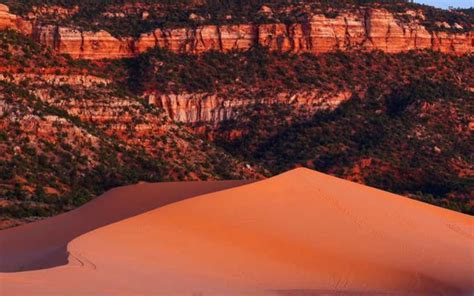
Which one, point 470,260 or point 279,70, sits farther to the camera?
point 279,70

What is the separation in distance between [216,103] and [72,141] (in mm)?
23754

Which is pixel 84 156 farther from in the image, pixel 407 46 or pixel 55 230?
pixel 407 46

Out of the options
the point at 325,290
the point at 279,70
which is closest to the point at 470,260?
the point at 325,290

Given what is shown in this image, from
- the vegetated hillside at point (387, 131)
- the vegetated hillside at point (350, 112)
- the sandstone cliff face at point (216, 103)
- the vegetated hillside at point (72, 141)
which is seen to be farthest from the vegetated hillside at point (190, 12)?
the vegetated hillside at point (72, 141)

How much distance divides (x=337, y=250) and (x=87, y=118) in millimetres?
30306

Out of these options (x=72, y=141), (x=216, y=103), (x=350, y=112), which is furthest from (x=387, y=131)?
(x=72, y=141)

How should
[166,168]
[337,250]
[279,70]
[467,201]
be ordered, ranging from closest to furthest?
[337,250], [166,168], [467,201], [279,70]

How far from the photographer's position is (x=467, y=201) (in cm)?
5719

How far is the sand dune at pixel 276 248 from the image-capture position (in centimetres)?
2175

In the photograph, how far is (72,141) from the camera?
159ft

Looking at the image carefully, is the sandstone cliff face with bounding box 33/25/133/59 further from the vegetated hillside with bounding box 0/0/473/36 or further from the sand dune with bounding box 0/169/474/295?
the sand dune with bounding box 0/169/474/295

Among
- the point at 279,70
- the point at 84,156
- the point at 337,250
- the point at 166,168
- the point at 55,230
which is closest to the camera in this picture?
the point at 337,250

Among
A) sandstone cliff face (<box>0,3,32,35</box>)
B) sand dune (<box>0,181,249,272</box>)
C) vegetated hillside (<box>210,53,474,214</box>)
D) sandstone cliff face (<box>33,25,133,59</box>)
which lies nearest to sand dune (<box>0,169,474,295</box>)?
sand dune (<box>0,181,249,272</box>)

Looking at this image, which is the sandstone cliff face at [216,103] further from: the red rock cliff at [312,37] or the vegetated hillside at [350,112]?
the red rock cliff at [312,37]
